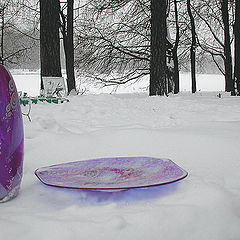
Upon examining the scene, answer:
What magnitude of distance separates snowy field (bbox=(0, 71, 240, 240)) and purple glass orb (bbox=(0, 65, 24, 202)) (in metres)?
0.08

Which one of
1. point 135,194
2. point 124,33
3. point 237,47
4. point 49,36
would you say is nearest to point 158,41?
point 49,36

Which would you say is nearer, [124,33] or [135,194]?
[135,194]

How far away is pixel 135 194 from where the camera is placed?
132 cm

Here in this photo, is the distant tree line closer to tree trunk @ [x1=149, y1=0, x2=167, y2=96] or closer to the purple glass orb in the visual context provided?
tree trunk @ [x1=149, y1=0, x2=167, y2=96]

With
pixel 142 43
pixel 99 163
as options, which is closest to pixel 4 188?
pixel 99 163

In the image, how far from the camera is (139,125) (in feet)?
9.27

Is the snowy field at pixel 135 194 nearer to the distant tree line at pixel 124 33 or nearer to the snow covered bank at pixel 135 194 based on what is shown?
the snow covered bank at pixel 135 194

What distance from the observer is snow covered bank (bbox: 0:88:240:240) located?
3.40 ft

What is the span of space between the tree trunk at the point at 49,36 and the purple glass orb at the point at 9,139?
4.14 m

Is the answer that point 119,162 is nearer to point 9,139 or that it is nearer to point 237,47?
point 9,139

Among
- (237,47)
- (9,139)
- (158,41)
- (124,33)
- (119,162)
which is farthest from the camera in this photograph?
(124,33)

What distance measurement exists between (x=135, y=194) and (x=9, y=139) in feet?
2.13

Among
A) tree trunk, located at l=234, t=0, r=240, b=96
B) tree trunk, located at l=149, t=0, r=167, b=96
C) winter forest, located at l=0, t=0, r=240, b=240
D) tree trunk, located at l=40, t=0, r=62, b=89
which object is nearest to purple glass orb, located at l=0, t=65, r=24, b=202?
winter forest, located at l=0, t=0, r=240, b=240

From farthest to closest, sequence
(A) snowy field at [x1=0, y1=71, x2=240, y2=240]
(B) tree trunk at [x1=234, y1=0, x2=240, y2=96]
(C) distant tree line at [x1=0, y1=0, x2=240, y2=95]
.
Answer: (C) distant tree line at [x1=0, y1=0, x2=240, y2=95] → (B) tree trunk at [x1=234, y1=0, x2=240, y2=96] → (A) snowy field at [x1=0, y1=71, x2=240, y2=240]
